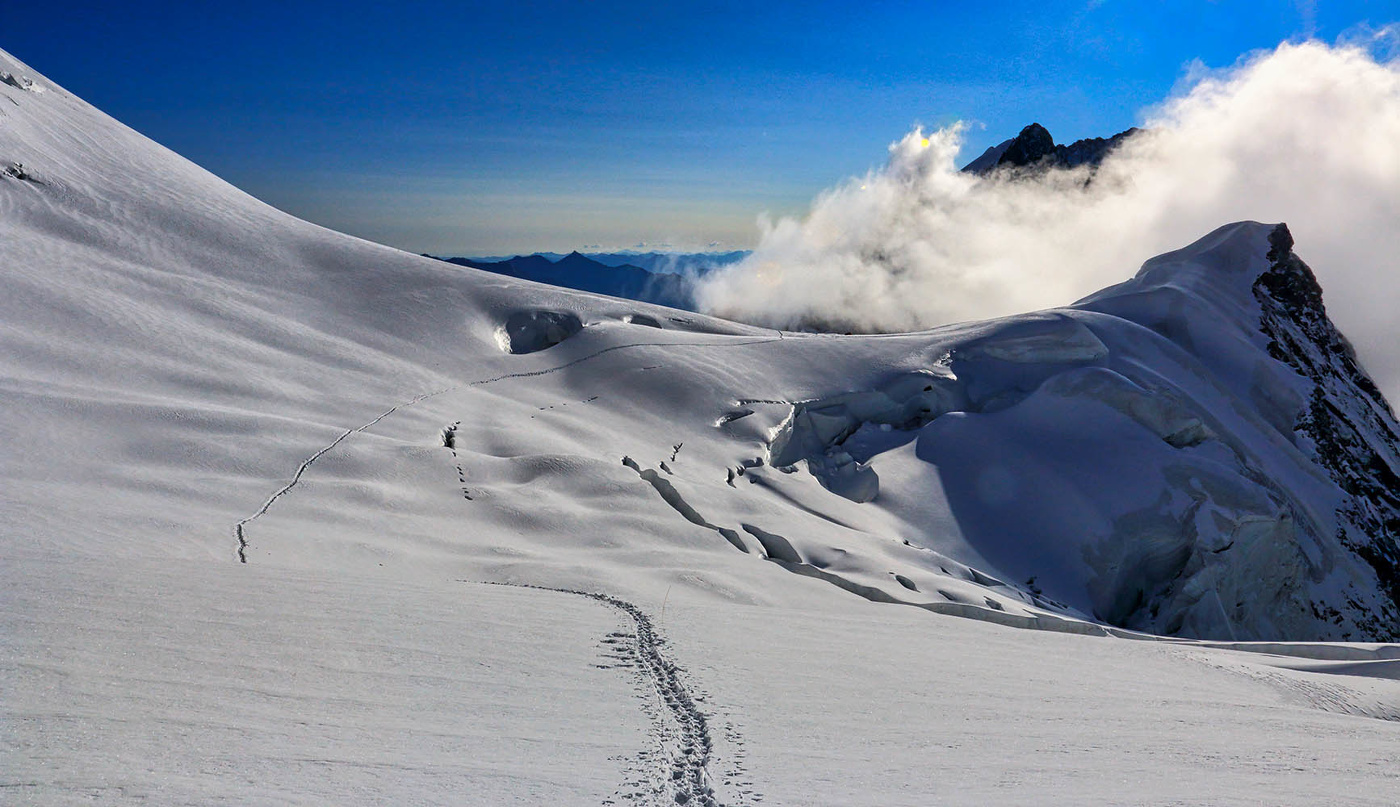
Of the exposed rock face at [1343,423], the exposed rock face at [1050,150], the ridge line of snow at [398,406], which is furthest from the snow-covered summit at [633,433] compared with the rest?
the exposed rock face at [1050,150]

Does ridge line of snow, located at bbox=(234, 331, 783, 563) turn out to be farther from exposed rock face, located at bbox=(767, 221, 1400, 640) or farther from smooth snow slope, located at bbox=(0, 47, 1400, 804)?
exposed rock face, located at bbox=(767, 221, 1400, 640)

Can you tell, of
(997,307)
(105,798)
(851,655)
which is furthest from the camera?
(997,307)

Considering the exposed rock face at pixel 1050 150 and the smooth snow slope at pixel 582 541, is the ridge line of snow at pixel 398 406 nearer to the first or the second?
the smooth snow slope at pixel 582 541

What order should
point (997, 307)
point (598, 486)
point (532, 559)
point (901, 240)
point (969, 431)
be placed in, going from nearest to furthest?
point (532, 559) → point (598, 486) → point (969, 431) → point (997, 307) → point (901, 240)

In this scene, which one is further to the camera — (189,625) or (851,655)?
(851,655)

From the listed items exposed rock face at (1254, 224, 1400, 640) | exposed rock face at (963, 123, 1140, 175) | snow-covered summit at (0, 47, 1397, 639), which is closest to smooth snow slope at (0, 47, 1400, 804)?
snow-covered summit at (0, 47, 1397, 639)

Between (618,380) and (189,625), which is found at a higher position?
(618,380)

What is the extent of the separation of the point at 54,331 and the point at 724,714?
20.9m

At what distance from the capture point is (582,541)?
18438 millimetres

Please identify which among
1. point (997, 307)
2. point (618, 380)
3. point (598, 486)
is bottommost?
point (598, 486)

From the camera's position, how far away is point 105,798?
538 centimetres

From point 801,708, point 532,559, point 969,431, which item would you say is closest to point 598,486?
point 532,559

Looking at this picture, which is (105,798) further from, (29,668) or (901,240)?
(901,240)

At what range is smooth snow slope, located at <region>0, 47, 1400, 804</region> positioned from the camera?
25.1 feet
